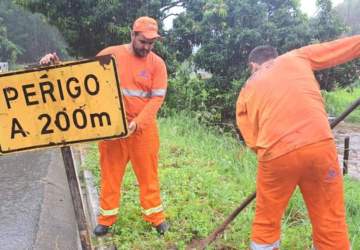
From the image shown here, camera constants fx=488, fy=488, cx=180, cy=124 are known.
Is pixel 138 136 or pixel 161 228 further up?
pixel 138 136

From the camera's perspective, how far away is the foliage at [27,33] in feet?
192

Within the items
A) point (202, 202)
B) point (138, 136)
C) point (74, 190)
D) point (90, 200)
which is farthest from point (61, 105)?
point (202, 202)

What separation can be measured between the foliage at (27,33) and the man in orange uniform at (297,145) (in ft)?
185

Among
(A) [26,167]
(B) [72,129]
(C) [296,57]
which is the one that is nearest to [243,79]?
(A) [26,167]

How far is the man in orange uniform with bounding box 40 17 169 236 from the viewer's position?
4.25m

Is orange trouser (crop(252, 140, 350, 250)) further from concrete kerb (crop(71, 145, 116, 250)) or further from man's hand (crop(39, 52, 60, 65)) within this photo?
man's hand (crop(39, 52, 60, 65))

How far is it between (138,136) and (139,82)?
1.56 ft

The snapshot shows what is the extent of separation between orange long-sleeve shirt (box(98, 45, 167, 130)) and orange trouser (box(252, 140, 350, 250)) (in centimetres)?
126

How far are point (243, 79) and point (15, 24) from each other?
53.5 meters

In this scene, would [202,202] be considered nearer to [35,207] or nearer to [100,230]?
[100,230]

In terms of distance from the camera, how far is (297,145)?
10.7ft

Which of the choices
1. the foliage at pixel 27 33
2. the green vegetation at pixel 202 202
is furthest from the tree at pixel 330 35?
the foliage at pixel 27 33

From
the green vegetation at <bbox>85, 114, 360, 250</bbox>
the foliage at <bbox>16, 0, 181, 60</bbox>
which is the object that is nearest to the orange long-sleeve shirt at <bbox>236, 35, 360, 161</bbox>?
the green vegetation at <bbox>85, 114, 360, 250</bbox>

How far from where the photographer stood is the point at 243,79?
11.9m
